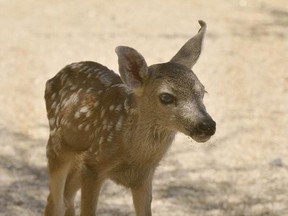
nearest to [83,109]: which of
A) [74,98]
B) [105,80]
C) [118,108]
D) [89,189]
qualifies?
[74,98]

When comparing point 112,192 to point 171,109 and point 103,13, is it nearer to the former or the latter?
point 171,109

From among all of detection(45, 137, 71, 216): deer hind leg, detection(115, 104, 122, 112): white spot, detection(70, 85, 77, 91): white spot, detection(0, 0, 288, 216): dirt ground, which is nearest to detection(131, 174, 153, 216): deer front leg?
detection(115, 104, 122, 112): white spot

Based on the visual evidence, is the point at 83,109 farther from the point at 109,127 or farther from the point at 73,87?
the point at 109,127

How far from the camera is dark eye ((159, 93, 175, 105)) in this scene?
521 cm

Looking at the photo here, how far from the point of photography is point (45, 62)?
11.2 metres

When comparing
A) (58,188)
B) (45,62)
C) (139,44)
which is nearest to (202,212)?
(58,188)

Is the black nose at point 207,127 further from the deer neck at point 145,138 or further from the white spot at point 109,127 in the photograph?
the white spot at point 109,127

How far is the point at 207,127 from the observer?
4934 millimetres

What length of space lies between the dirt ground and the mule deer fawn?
1107mm

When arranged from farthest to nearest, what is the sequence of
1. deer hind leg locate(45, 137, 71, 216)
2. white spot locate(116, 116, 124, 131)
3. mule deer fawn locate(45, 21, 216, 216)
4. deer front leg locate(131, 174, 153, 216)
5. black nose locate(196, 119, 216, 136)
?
deer hind leg locate(45, 137, 71, 216), deer front leg locate(131, 174, 153, 216), white spot locate(116, 116, 124, 131), mule deer fawn locate(45, 21, 216, 216), black nose locate(196, 119, 216, 136)

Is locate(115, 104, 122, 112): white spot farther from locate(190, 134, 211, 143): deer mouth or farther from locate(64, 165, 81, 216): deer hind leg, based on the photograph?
locate(64, 165, 81, 216): deer hind leg

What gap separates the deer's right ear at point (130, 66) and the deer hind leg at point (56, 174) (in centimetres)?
111

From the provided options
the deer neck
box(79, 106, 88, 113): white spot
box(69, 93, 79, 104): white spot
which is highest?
box(69, 93, 79, 104): white spot

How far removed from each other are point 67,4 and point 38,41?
278cm
